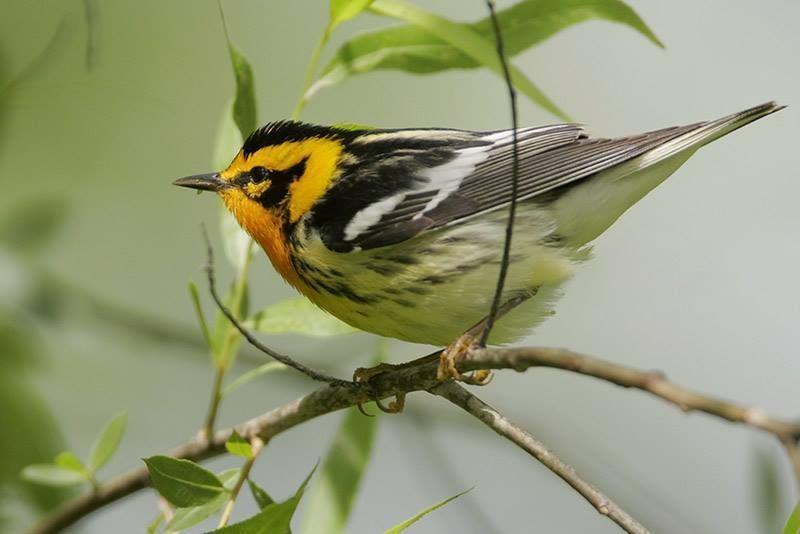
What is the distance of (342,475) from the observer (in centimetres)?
269

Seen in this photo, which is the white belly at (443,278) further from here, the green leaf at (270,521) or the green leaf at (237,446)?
the green leaf at (270,521)

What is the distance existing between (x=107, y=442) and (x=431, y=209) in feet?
3.29

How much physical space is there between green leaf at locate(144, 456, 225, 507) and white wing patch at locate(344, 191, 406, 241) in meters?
0.80

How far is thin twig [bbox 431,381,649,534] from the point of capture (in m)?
1.64

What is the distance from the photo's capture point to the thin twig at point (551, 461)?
164 cm

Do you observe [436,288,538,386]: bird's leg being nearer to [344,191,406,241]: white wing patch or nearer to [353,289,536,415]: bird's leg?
[353,289,536,415]: bird's leg

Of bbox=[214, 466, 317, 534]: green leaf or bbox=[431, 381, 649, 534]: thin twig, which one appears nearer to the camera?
bbox=[431, 381, 649, 534]: thin twig

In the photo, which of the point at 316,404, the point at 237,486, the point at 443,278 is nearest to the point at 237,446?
the point at 237,486

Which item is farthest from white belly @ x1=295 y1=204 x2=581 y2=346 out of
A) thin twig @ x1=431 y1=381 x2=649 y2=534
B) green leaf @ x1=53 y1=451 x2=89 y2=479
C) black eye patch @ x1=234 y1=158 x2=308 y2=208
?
green leaf @ x1=53 y1=451 x2=89 y2=479

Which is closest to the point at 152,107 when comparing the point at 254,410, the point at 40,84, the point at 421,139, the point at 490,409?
the point at 40,84

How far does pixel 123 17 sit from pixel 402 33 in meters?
2.01

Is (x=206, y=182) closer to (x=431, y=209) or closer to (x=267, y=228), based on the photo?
(x=267, y=228)

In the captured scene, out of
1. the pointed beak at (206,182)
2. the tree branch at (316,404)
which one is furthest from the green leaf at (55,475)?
the pointed beak at (206,182)

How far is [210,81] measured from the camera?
4902 millimetres
